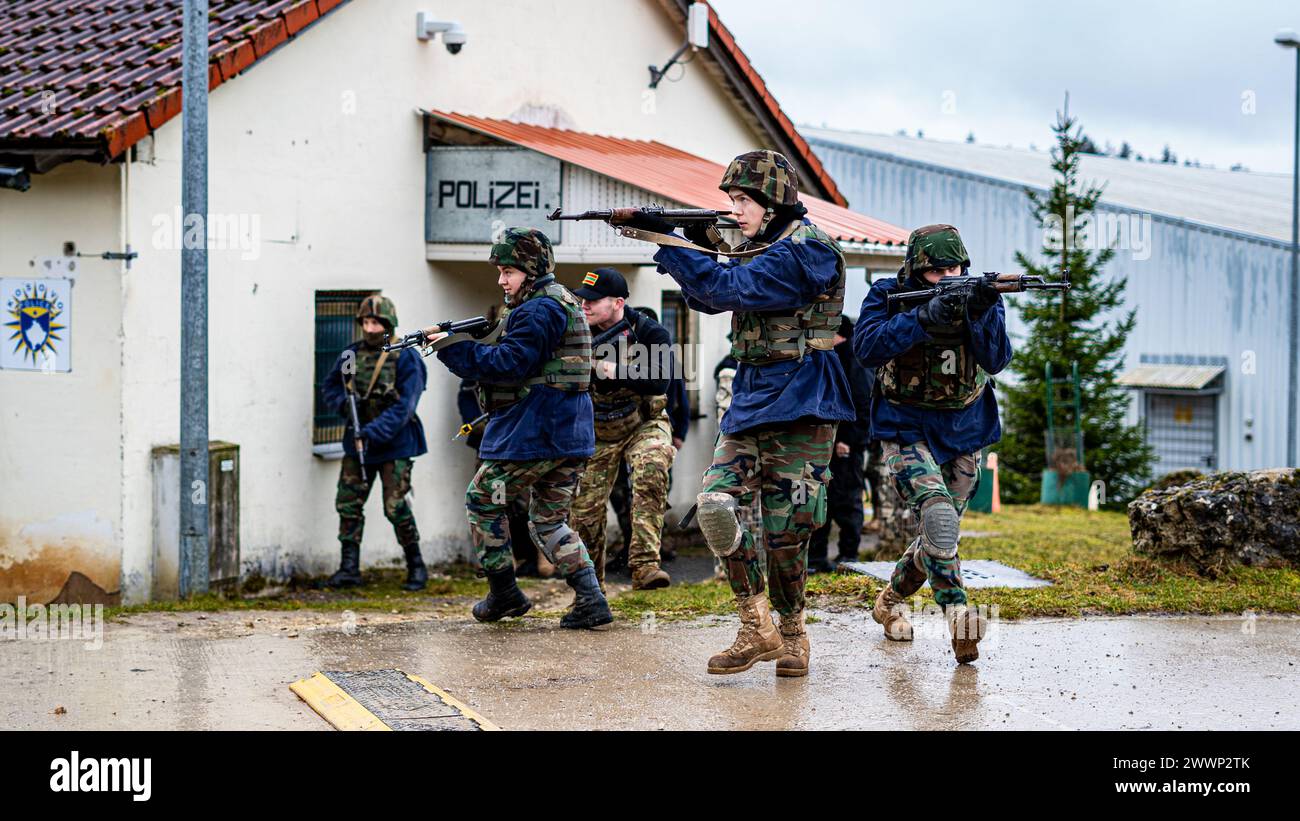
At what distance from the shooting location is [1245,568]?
861 centimetres

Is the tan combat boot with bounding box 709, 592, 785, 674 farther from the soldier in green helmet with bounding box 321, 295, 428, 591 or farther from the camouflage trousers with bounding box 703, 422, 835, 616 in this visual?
the soldier in green helmet with bounding box 321, 295, 428, 591

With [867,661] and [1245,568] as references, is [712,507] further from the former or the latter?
[1245,568]

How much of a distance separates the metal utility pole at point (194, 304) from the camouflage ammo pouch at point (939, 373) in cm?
427

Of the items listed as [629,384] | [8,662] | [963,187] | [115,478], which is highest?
[963,187]

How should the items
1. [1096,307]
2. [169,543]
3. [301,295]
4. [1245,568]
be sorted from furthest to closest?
[1096,307], [301,295], [169,543], [1245,568]

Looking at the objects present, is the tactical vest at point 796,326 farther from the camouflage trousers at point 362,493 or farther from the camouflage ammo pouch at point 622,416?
the camouflage trousers at point 362,493

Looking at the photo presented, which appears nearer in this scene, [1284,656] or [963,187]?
[1284,656]

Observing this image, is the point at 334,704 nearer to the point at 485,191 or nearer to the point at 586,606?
the point at 586,606

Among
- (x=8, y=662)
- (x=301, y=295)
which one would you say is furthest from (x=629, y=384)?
(x=8, y=662)

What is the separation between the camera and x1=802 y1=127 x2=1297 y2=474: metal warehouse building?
30.0 m

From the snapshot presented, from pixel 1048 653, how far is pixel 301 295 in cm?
573

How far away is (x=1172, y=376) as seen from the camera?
103 feet

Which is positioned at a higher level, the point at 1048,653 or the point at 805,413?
the point at 805,413

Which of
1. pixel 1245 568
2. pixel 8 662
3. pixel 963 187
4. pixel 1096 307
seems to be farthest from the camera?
pixel 963 187
